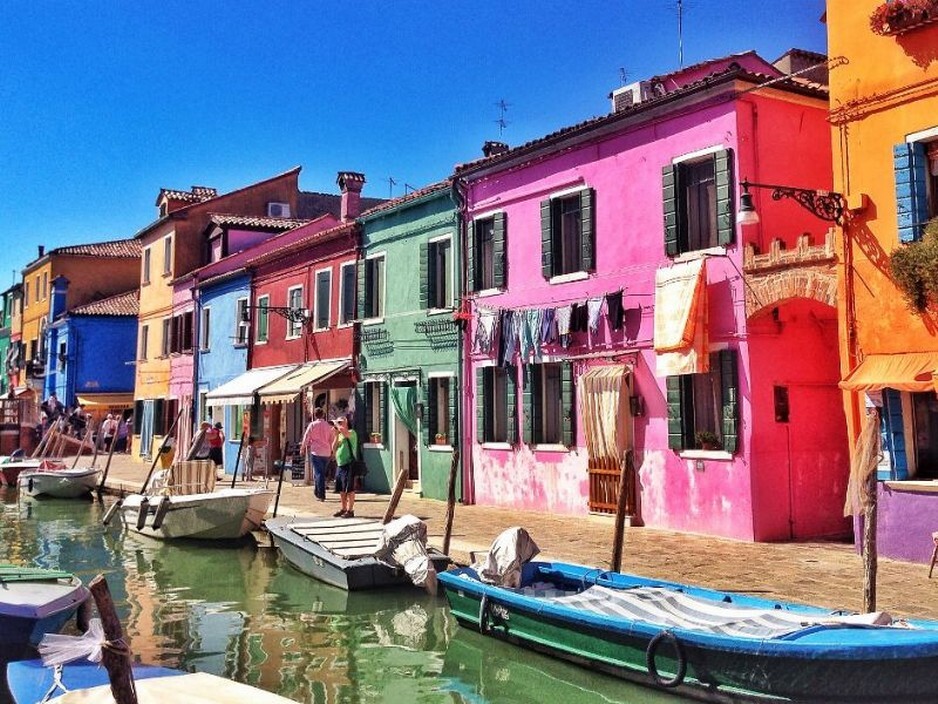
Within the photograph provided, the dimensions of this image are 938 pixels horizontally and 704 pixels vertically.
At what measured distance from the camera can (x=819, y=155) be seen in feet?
42.8

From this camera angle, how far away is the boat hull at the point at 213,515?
575 inches

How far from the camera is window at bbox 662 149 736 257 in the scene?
12.8 metres

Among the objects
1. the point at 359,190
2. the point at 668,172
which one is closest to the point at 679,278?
the point at 668,172

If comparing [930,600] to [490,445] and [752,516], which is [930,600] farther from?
[490,445]

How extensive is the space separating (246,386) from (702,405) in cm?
1364

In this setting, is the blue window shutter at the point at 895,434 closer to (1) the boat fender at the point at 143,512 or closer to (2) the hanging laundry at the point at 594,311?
(2) the hanging laundry at the point at 594,311

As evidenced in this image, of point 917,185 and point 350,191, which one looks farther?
point 350,191

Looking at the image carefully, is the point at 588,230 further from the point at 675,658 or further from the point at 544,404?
the point at 675,658

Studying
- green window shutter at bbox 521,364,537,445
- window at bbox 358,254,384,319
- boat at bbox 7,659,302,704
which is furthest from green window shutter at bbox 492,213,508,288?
boat at bbox 7,659,302,704

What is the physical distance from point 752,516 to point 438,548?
4.23 m

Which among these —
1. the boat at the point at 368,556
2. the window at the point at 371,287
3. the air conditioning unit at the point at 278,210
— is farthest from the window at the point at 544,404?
the air conditioning unit at the point at 278,210

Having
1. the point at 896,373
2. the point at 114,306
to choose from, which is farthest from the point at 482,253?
the point at 114,306

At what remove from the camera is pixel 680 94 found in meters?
12.9

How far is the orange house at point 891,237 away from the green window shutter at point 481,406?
7181 mm
